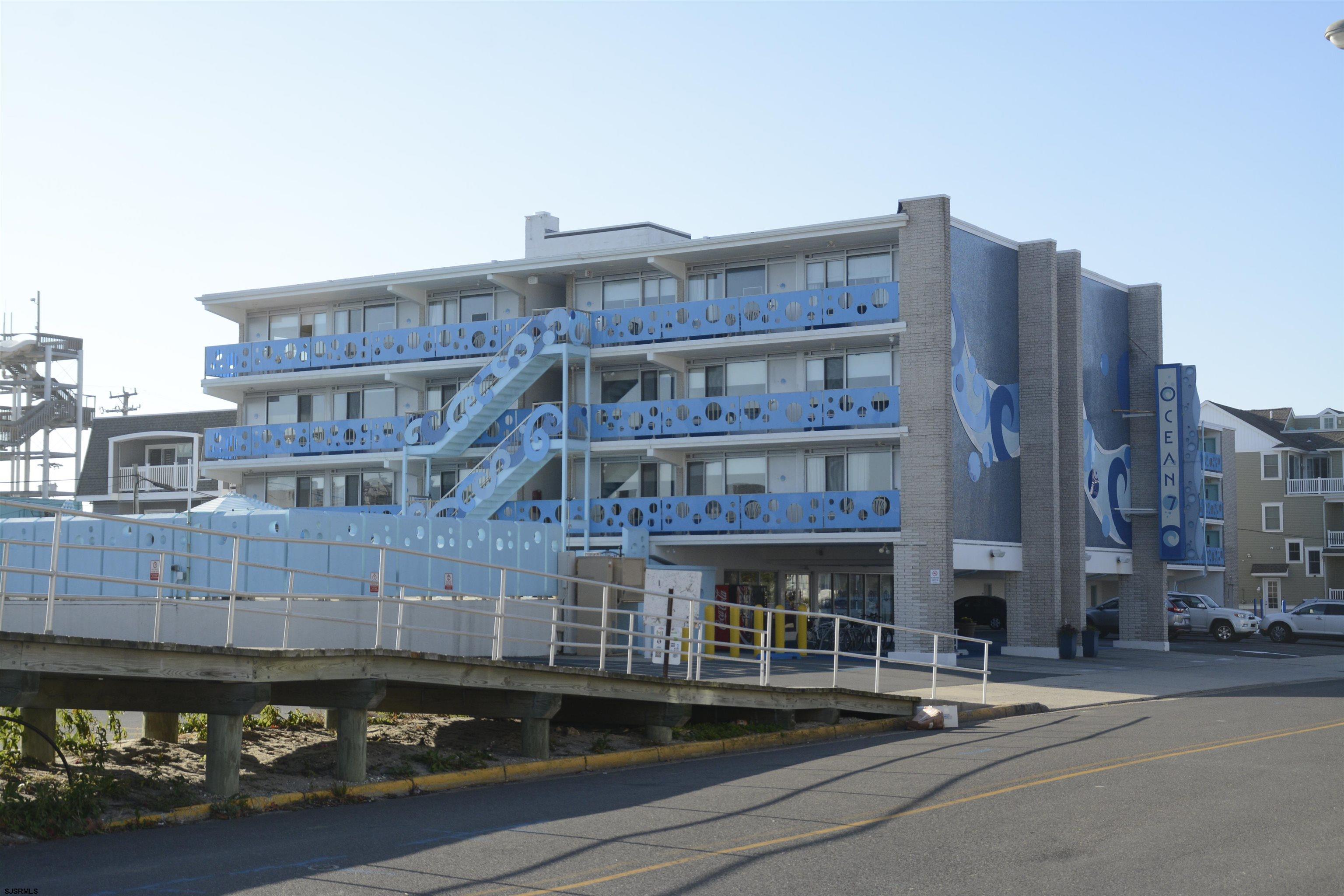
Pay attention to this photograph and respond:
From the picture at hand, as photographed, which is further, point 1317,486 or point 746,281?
point 1317,486

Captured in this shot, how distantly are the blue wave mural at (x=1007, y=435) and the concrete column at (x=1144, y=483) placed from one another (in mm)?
323

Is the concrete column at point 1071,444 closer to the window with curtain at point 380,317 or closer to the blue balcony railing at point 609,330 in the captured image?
the blue balcony railing at point 609,330

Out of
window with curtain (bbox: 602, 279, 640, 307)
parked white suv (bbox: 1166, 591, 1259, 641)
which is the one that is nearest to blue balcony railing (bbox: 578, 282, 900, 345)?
window with curtain (bbox: 602, 279, 640, 307)

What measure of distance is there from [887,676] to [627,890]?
20838mm

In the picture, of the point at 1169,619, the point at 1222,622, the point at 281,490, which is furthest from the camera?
the point at 1222,622

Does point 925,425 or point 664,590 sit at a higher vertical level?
point 925,425

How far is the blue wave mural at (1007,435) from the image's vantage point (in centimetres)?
3788

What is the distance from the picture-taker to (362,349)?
44.9 meters

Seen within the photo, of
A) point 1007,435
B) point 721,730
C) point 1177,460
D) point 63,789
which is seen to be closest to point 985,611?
point 1177,460

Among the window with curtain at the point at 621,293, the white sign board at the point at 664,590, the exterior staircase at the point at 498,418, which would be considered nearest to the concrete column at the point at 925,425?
the white sign board at the point at 664,590

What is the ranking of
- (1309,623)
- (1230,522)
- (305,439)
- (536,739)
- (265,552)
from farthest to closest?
(1230,522) → (1309,623) → (305,439) → (265,552) → (536,739)

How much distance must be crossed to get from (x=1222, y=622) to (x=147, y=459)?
46.8 meters

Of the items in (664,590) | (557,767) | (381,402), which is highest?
(381,402)

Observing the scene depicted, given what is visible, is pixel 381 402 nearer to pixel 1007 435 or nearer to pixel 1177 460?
pixel 1007 435
